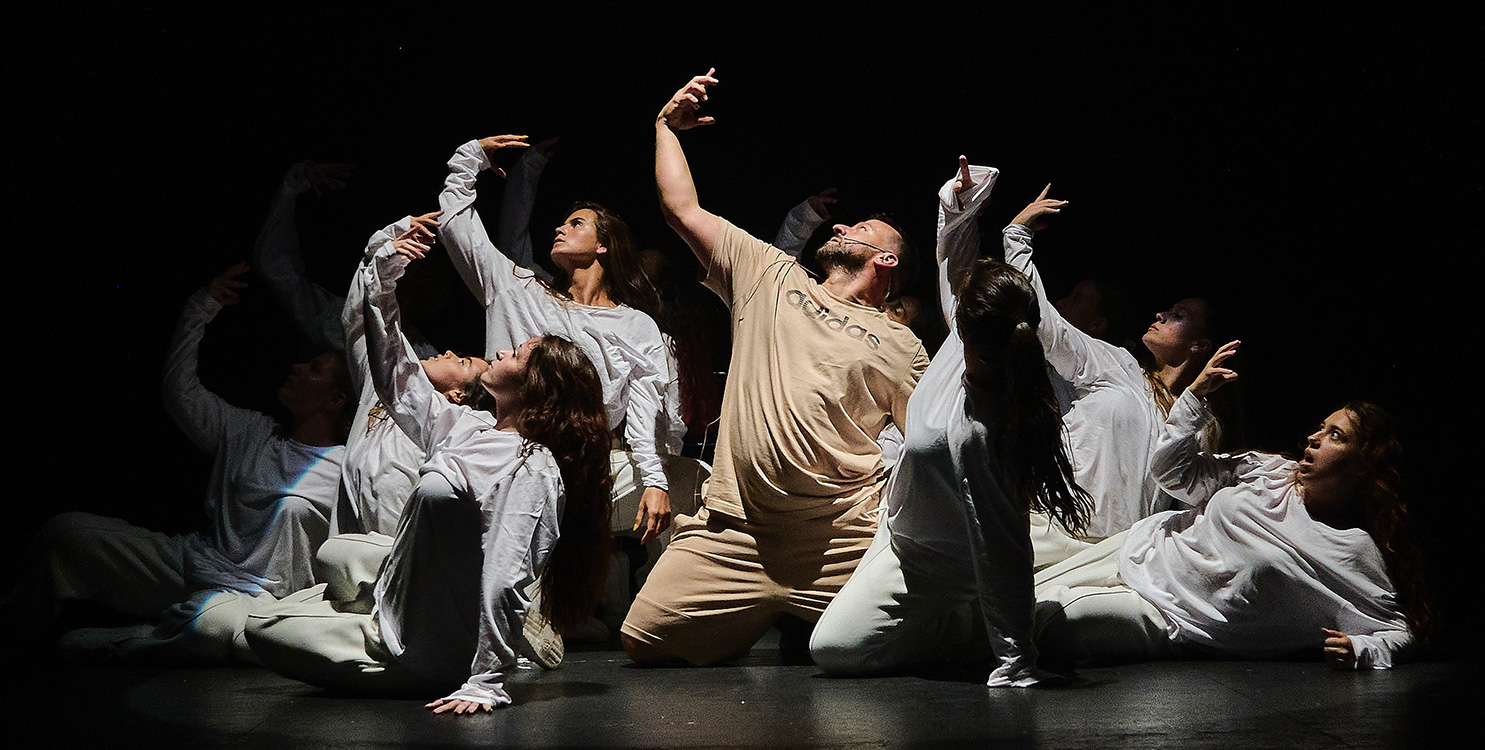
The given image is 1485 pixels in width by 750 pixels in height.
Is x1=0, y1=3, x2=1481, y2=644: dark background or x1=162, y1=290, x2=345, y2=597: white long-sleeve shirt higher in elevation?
x1=0, y1=3, x2=1481, y2=644: dark background

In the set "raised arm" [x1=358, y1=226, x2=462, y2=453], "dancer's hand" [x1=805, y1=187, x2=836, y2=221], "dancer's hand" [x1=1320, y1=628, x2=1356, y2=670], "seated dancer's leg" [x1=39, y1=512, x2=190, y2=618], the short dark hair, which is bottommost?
"dancer's hand" [x1=1320, y1=628, x2=1356, y2=670]

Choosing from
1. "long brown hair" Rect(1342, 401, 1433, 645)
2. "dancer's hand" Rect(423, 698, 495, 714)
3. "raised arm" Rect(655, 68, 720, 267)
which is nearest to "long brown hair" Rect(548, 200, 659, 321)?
"raised arm" Rect(655, 68, 720, 267)

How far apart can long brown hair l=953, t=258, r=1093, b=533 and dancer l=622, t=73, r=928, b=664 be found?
2.49 feet

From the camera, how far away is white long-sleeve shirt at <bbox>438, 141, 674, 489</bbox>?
172 inches

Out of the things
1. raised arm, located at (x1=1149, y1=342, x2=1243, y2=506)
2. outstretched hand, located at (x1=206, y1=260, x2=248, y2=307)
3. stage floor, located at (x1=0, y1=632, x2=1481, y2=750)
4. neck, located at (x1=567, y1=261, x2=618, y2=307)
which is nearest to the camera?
stage floor, located at (x1=0, y1=632, x2=1481, y2=750)

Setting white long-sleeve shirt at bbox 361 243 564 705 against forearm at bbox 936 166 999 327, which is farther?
forearm at bbox 936 166 999 327

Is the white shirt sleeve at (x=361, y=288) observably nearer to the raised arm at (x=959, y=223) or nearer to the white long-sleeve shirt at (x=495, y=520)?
the white long-sleeve shirt at (x=495, y=520)

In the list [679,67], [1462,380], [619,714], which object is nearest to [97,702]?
[619,714]

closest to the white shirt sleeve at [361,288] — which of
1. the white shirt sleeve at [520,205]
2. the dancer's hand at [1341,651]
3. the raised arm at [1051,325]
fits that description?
the white shirt sleeve at [520,205]

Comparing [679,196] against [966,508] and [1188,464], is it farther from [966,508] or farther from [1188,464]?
[1188,464]

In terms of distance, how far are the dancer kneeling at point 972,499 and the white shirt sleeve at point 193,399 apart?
233cm

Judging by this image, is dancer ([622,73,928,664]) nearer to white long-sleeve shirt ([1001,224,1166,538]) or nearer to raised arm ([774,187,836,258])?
white long-sleeve shirt ([1001,224,1166,538])

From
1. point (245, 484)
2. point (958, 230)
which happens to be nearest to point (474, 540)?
point (958, 230)

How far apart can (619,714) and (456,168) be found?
7.26 ft
